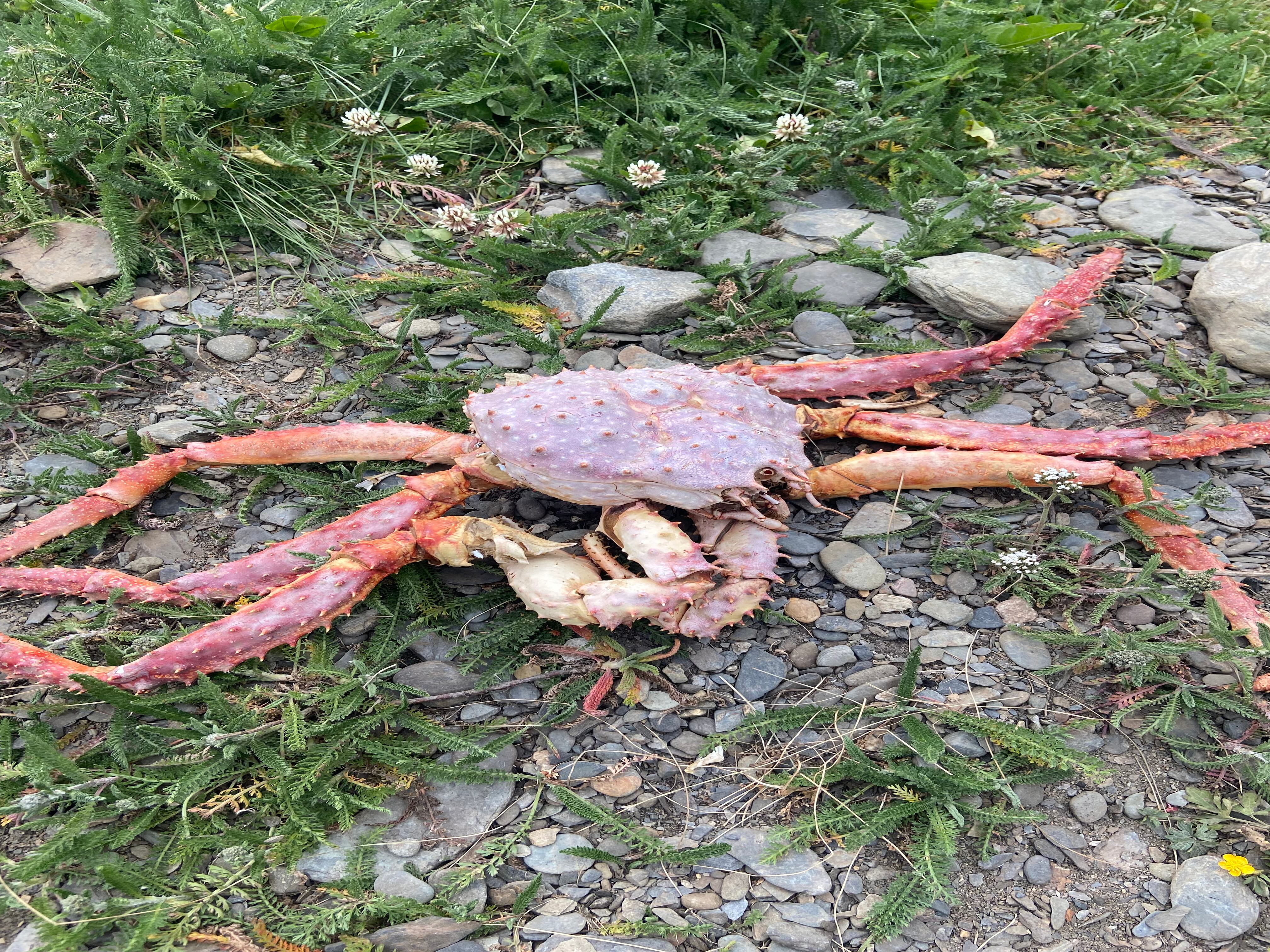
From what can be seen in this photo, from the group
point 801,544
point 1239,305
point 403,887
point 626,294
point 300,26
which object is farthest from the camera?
point 300,26

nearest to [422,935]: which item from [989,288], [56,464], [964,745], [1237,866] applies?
[964,745]

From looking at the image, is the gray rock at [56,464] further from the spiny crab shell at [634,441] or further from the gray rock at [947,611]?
the gray rock at [947,611]

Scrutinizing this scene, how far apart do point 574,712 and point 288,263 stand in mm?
2844

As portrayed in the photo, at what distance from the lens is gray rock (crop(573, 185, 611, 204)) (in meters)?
4.56

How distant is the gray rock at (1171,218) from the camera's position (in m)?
4.25

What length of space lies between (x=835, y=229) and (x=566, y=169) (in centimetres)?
148

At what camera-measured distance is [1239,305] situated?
3.64 m

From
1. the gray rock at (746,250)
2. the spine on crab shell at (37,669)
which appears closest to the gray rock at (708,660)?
the spine on crab shell at (37,669)

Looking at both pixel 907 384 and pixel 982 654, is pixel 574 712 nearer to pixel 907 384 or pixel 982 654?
pixel 982 654

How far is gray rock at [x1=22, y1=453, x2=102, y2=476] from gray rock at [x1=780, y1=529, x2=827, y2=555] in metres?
2.61

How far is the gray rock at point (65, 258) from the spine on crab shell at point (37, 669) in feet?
6.78

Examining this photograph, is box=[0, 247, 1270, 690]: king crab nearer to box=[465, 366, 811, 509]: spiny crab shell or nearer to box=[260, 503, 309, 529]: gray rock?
box=[465, 366, 811, 509]: spiny crab shell

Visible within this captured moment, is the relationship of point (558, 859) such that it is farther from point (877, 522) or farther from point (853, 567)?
point (877, 522)

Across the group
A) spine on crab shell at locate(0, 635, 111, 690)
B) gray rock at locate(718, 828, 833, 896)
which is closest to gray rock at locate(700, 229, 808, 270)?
gray rock at locate(718, 828, 833, 896)
